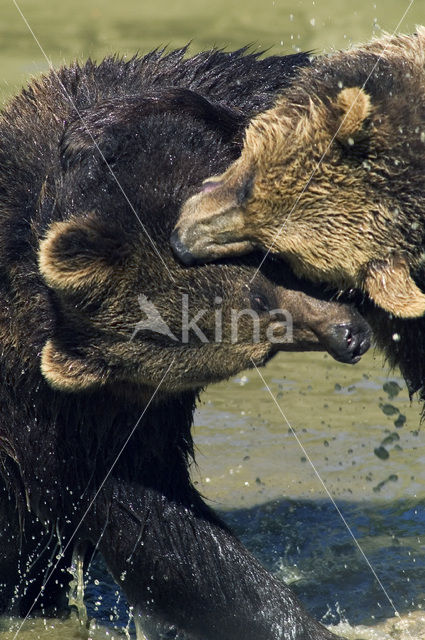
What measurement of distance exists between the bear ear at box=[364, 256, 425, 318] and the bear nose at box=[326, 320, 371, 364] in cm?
23

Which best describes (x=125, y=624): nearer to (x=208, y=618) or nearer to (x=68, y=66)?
(x=208, y=618)

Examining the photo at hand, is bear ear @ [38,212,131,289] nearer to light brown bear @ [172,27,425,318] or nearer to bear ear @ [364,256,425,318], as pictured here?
light brown bear @ [172,27,425,318]

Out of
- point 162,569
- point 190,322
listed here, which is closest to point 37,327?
point 190,322

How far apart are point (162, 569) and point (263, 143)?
7.03 ft

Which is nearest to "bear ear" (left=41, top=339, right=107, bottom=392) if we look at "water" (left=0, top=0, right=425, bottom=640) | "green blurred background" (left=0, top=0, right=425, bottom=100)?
"water" (left=0, top=0, right=425, bottom=640)

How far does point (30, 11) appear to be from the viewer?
16.0 meters

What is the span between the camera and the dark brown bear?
4719 mm

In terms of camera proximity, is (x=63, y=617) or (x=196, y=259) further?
(x=63, y=617)

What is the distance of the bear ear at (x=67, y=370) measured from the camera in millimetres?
4953

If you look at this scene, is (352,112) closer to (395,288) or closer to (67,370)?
(395,288)

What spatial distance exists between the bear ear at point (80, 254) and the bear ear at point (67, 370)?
0.41m

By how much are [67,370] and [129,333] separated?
1.05 feet

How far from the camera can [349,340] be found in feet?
A: 14.6

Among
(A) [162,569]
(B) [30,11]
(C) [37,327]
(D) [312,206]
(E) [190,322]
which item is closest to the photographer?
(D) [312,206]
